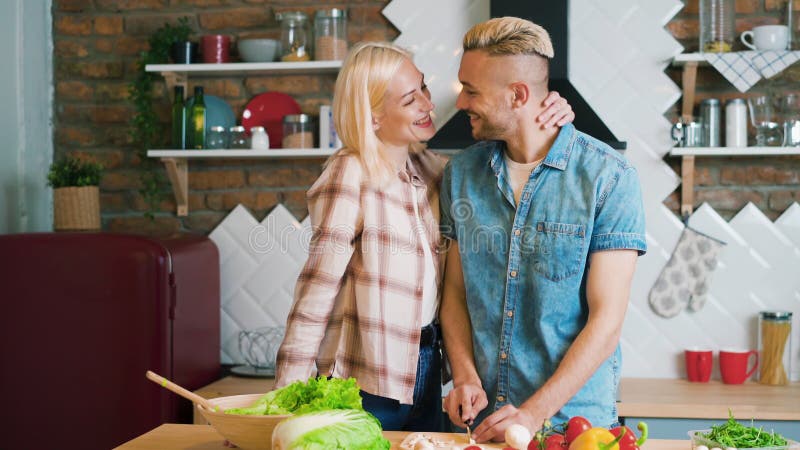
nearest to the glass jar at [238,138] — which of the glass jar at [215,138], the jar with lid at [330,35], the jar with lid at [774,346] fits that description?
the glass jar at [215,138]

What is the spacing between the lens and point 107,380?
3.13 meters

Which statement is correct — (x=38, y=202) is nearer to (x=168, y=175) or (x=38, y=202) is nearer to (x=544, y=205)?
(x=168, y=175)

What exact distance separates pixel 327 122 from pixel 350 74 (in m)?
1.32

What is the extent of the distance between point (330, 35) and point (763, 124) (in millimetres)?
1692

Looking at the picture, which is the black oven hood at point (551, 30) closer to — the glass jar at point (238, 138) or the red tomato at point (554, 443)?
the glass jar at point (238, 138)

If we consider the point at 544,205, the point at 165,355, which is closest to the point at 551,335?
the point at 544,205

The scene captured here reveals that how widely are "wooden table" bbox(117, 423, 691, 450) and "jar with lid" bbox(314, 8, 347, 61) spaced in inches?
77.8

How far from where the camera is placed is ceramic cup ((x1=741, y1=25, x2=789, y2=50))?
10.6 feet

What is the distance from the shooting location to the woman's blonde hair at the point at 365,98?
2.21 metres

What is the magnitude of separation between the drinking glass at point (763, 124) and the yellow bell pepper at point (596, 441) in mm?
2336

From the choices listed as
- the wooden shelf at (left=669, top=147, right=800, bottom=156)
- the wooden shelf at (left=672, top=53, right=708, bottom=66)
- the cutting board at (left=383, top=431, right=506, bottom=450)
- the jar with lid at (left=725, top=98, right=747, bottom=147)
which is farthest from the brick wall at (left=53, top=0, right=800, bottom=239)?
the cutting board at (left=383, top=431, right=506, bottom=450)

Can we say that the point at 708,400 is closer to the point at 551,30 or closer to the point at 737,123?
the point at 737,123

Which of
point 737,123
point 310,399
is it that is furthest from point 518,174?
point 737,123

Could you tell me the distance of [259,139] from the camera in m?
3.52
